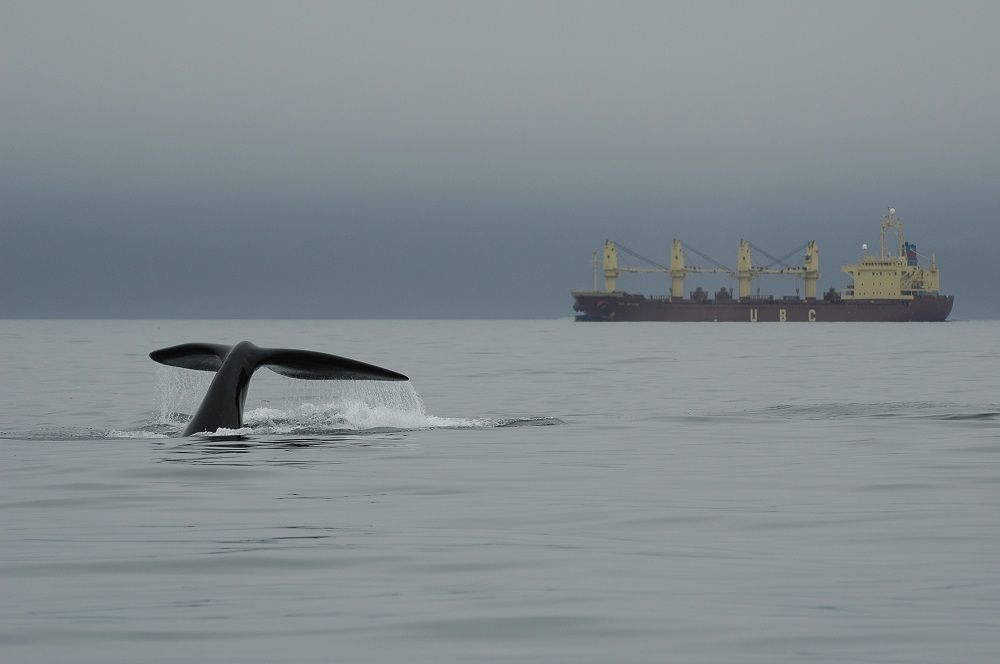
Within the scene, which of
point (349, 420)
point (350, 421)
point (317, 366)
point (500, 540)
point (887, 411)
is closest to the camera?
point (500, 540)

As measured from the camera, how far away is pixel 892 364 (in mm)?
47625

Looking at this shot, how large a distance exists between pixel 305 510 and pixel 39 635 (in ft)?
14.5

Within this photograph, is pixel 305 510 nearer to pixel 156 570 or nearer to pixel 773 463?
pixel 156 570

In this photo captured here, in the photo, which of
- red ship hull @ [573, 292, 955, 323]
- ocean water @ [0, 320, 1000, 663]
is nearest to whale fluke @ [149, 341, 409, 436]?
ocean water @ [0, 320, 1000, 663]

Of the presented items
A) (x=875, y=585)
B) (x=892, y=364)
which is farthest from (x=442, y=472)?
(x=892, y=364)

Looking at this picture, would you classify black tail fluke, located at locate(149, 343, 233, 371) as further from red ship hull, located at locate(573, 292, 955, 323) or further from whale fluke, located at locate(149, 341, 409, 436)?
red ship hull, located at locate(573, 292, 955, 323)

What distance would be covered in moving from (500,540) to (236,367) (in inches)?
300

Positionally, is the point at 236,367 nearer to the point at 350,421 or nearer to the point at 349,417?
the point at 350,421

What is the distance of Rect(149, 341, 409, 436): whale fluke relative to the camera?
1445cm

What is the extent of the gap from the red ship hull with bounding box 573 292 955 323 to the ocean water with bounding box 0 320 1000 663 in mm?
144519

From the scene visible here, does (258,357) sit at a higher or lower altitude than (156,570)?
higher

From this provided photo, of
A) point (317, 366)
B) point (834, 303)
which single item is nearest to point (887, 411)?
point (317, 366)

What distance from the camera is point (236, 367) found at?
52.1 ft

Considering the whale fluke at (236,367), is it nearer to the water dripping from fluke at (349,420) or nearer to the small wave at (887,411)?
the water dripping from fluke at (349,420)
